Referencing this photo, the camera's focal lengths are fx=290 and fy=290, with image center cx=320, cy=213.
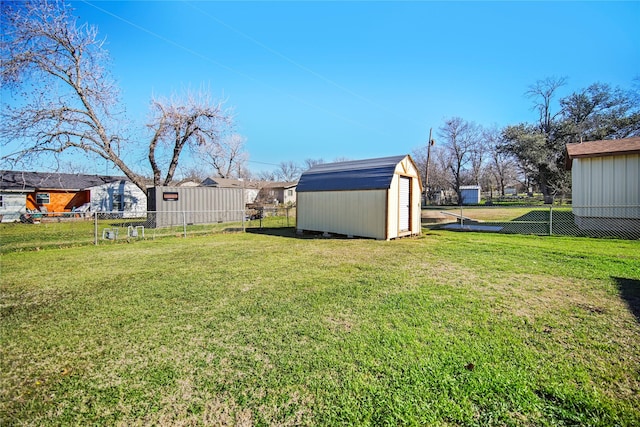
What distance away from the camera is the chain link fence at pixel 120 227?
34.2ft

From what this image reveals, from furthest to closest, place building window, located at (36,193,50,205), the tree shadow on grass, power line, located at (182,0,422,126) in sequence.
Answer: building window, located at (36,193,50,205) → power line, located at (182,0,422,126) → the tree shadow on grass

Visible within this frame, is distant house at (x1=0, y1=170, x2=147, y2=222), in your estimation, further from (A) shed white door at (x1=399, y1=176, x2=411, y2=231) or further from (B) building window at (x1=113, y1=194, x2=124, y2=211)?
(A) shed white door at (x1=399, y1=176, x2=411, y2=231)

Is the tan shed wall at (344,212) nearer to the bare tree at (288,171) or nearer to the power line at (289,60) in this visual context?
the power line at (289,60)

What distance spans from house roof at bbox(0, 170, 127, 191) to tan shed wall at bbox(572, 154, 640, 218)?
30612 millimetres

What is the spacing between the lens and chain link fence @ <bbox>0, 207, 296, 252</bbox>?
34.2 feet

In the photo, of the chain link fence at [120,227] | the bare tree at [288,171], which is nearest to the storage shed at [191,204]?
Answer: the chain link fence at [120,227]

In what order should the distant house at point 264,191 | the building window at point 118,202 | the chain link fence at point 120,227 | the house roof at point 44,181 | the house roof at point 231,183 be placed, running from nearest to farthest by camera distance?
1. the chain link fence at point 120,227
2. the house roof at point 44,181
3. the building window at point 118,202
4. the house roof at point 231,183
5. the distant house at point 264,191

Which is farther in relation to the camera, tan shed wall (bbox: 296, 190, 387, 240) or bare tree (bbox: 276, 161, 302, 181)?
bare tree (bbox: 276, 161, 302, 181)

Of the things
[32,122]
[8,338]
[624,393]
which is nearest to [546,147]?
[624,393]

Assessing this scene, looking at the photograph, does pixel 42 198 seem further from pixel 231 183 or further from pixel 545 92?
pixel 545 92

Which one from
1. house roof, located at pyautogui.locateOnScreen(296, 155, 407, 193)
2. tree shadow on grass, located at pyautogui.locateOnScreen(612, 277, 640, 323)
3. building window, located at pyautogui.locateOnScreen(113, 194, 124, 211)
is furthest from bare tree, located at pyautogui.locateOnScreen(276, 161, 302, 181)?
tree shadow on grass, located at pyautogui.locateOnScreen(612, 277, 640, 323)

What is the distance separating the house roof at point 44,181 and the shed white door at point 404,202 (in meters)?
24.0

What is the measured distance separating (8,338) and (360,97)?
19959 millimetres

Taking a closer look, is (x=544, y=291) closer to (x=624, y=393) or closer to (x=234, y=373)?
(x=624, y=393)
